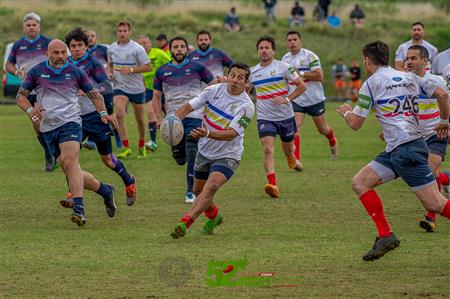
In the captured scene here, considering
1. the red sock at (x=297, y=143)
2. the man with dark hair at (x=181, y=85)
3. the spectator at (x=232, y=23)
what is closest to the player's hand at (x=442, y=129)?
the man with dark hair at (x=181, y=85)

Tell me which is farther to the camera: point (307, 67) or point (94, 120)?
point (307, 67)

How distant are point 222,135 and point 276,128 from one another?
184 inches

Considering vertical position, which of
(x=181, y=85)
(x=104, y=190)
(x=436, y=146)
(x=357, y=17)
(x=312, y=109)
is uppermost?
(x=436, y=146)

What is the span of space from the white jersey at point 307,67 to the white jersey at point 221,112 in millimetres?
6116

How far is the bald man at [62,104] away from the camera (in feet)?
43.1

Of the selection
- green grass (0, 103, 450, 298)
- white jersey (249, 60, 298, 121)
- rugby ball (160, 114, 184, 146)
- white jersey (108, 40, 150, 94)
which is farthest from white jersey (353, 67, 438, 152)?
white jersey (108, 40, 150, 94)

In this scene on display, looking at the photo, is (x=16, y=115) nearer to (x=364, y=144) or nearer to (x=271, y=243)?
(x=364, y=144)

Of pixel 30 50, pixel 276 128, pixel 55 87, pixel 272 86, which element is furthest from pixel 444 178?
pixel 30 50

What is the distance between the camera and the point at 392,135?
1081 cm

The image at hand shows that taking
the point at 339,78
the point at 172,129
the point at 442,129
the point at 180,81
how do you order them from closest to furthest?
the point at 442,129
the point at 172,129
the point at 180,81
the point at 339,78

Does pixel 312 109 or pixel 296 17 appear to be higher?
pixel 312 109

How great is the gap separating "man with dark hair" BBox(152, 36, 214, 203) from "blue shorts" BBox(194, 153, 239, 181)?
2.20 m

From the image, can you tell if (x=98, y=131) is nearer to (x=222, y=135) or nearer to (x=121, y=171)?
(x=121, y=171)

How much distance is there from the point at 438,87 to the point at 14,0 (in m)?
47.4
